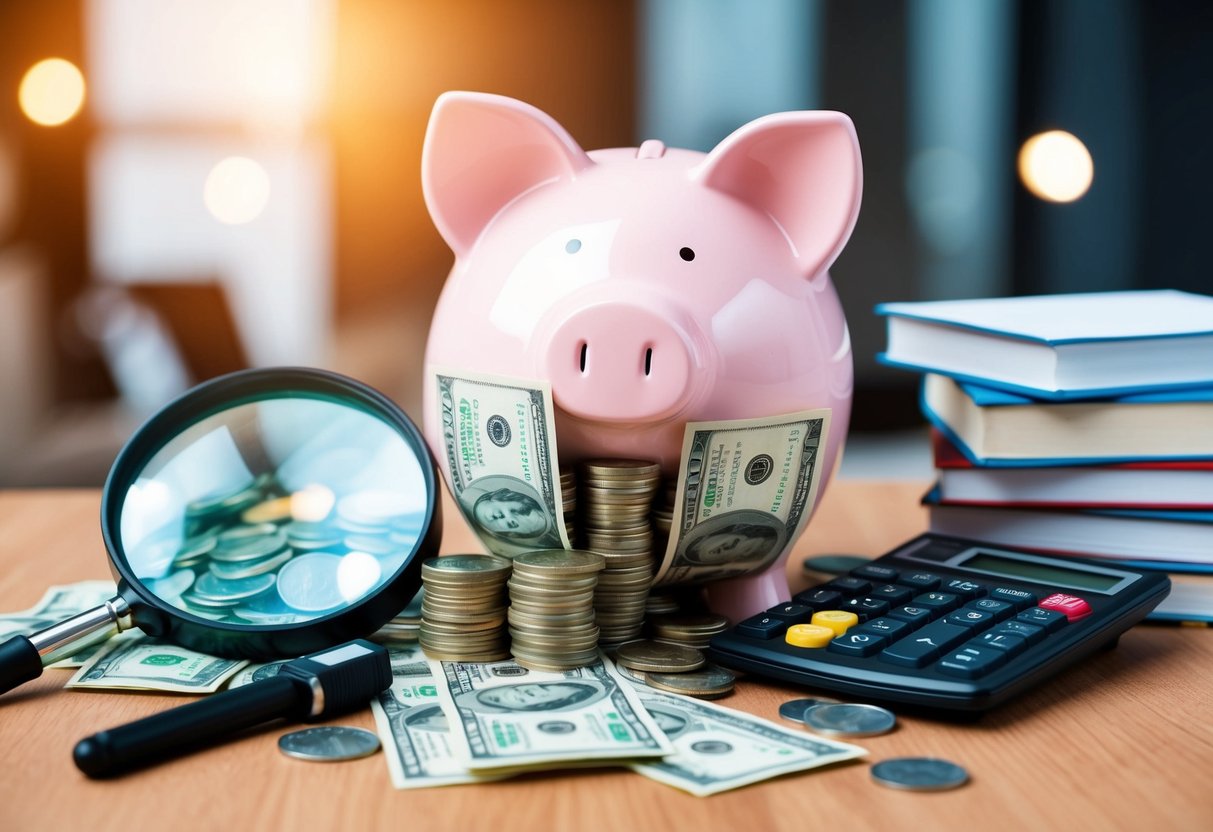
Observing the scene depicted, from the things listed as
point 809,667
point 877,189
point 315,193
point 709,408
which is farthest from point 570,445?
point 315,193

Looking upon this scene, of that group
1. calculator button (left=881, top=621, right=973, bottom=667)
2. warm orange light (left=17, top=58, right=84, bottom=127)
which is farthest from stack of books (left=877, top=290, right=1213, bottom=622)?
warm orange light (left=17, top=58, right=84, bottom=127)

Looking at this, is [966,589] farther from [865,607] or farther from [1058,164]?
[1058,164]

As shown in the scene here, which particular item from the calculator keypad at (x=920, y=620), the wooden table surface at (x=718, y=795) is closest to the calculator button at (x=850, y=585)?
the calculator keypad at (x=920, y=620)

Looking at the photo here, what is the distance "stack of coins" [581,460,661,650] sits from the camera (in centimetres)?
79

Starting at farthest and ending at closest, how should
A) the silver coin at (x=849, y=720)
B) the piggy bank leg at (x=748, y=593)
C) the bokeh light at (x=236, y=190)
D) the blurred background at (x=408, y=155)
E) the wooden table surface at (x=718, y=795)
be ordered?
the bokeh light at (x=236, y=190), the blurred background at (x=408, y=155), the piggy bank leg at (x=748, y=593), the silver coin at (x=849, y=720), the wooden table surface at (x=718, y=795)

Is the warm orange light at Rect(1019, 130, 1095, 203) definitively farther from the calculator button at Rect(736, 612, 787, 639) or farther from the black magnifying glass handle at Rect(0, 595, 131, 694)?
the black magnifying glass handle at Rect(0, 595, 131, 694)

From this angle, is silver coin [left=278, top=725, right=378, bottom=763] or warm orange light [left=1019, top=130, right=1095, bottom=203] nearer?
silver coin [left=278, top=725, right=378, bottom=763]

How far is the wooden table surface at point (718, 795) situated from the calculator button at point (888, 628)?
0.06 metres

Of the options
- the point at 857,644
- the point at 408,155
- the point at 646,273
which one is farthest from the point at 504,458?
the point at 408,155

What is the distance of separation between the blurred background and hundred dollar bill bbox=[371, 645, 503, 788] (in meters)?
1.87

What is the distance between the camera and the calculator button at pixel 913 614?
30.4 inches

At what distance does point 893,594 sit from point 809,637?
10 cm

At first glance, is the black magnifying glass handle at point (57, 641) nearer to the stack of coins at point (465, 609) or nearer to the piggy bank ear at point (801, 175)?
the stack of coins at point (465, 609)

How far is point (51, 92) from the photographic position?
9.20ft
